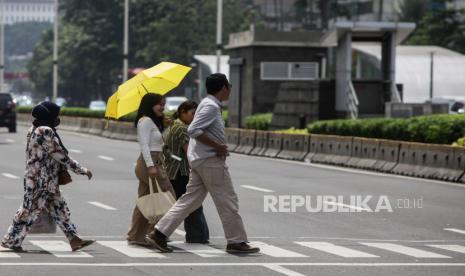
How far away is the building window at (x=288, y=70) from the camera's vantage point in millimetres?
55188

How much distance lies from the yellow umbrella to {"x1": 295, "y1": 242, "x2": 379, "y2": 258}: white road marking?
2.31m

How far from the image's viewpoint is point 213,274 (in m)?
12.5

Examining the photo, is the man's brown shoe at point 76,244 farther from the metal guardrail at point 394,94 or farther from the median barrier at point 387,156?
the metal guardrail at point 394,94

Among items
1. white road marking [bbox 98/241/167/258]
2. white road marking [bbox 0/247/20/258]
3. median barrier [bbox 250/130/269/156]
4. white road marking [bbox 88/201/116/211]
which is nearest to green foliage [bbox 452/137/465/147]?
white road marking [bbox 88/201/116/211]

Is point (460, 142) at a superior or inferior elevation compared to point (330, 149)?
superior

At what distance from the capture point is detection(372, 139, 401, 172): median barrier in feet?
97.8

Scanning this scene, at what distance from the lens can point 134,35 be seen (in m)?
123

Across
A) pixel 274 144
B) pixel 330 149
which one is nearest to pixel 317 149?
pixel 330 149

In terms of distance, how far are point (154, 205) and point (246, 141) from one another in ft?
85.9

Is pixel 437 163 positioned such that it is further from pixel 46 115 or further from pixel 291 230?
pixel 46 115

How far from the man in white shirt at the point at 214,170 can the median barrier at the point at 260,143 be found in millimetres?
24604

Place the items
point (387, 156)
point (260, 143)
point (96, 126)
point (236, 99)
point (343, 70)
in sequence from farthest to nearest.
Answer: point (96, 126)
point (236, 99)
point (343, 70)
point (260, 143)
point (387, 156)

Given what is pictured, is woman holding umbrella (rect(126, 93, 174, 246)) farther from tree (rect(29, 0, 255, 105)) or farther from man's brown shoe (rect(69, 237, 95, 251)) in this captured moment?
tree (rect(29, 0, 255, 105))

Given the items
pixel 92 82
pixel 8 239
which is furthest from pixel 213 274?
pixel 92 82
